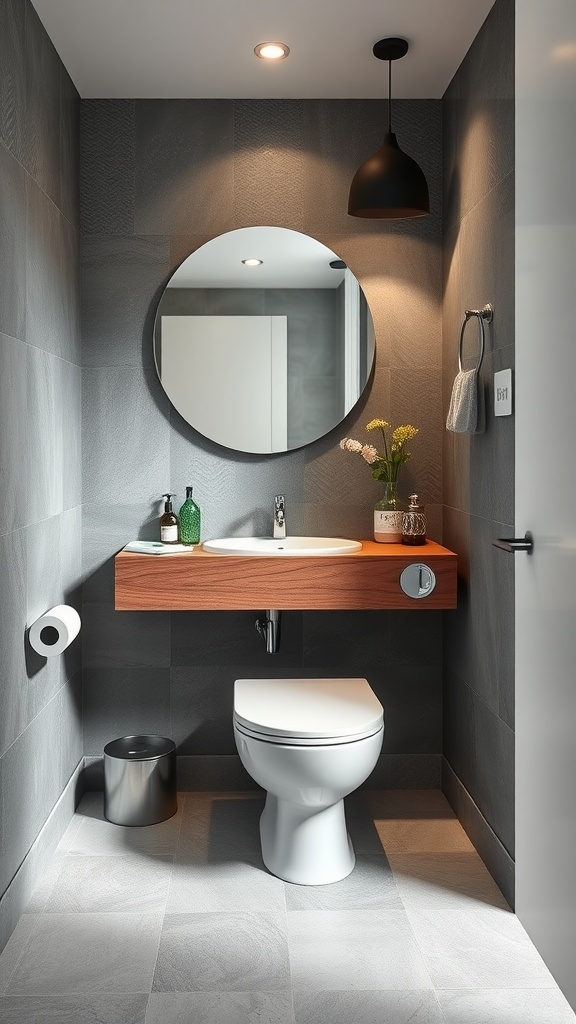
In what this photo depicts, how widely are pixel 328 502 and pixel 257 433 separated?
0.35 metres

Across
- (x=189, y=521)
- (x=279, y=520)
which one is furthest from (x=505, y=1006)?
(x=189, y=521)

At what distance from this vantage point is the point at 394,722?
320cm

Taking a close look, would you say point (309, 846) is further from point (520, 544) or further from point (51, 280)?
point (51, 280)

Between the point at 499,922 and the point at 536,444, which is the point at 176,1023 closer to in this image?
the point at 499,922

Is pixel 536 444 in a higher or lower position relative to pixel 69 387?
lower

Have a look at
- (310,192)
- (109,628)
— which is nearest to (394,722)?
(109,628)

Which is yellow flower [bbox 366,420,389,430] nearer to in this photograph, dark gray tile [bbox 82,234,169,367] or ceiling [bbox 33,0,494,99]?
dark gray tile [bbox 82,234,169,367]

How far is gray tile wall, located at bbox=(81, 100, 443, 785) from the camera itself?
121 inches

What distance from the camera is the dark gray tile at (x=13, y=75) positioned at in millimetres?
2180

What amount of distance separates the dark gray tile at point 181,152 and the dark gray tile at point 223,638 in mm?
1408

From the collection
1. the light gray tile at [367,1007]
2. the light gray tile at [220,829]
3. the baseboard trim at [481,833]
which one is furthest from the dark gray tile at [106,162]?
the light gray tile at [367,1007]

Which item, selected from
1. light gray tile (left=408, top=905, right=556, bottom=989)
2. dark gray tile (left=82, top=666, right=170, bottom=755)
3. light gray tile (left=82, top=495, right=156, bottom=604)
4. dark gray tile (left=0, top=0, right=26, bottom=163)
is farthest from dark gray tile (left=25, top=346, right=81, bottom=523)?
light gray tile (left=408, top=905, right=556, bottom=989)

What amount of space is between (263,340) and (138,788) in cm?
156

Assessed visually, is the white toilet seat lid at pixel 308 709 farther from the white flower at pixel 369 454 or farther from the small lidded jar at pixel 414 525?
the white flower at pixel 369 454
